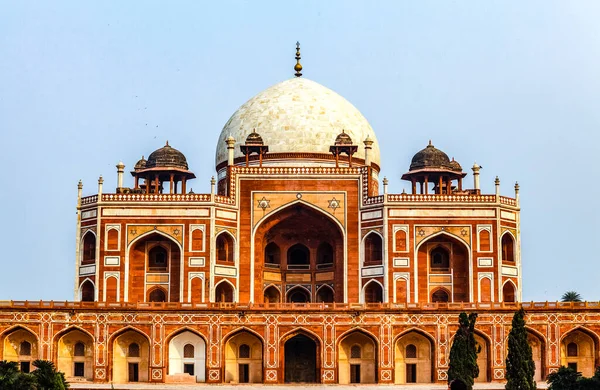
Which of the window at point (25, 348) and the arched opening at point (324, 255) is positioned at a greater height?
the arched opening at point (324, 255)

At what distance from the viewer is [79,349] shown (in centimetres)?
4719

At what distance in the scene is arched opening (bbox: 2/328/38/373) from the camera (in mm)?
A: 46812

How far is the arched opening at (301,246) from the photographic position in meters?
52.2

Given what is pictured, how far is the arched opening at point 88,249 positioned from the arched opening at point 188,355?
578cm

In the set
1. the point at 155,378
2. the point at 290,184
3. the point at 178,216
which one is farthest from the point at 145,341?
the point at 290,184

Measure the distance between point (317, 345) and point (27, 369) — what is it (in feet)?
33.2

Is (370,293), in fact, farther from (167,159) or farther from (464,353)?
(464,353)

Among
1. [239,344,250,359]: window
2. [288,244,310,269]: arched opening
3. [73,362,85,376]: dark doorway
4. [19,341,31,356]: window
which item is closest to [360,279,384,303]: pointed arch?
[288,244,310,269]: arched opening

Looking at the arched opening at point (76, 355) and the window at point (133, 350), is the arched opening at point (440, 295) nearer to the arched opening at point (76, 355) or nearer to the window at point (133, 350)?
the window at point (133, 350)

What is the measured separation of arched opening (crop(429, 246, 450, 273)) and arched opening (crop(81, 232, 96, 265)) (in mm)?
12764

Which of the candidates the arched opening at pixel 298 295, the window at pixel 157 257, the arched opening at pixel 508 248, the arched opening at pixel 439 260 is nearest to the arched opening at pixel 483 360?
the arched opening at pixel 439 260

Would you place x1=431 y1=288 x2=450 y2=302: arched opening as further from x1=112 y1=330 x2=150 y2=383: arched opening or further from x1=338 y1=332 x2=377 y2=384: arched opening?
x1=112 y1=330 x2=150 y2=383: arched opening

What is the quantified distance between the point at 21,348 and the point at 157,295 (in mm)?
5828

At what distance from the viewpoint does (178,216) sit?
50.7 meters
